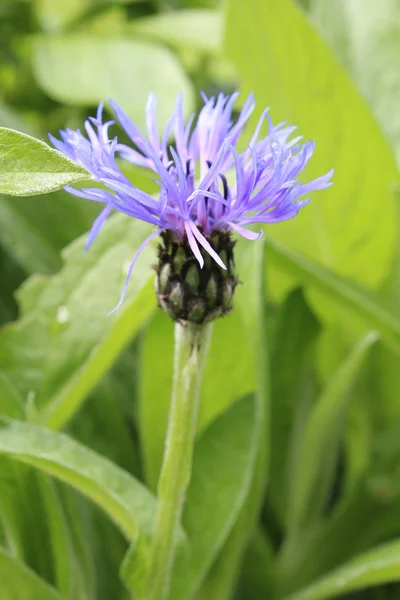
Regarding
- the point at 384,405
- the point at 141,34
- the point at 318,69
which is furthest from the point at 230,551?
the point at 141,34

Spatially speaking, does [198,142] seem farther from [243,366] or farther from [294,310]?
[294,310]

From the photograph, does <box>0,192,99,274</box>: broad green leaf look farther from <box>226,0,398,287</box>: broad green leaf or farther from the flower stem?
the flower stem

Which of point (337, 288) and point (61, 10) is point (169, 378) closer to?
point (337, 288)

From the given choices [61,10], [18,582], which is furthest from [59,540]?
[61,10]

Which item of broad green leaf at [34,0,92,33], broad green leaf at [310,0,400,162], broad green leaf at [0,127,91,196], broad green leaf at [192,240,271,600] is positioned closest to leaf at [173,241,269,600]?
broad green leaf at [192,240,271,600]

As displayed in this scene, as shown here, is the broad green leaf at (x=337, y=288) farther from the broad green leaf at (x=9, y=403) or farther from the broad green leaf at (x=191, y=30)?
the broad green leaf at (x=191, y=30)

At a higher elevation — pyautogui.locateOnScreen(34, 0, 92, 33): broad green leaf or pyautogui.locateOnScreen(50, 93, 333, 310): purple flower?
pyautogui.locateOnScreen(50, 93, 333, 310): purple flower
